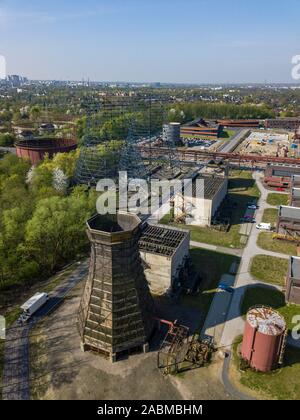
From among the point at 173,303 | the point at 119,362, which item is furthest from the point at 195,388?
the point at 173,303

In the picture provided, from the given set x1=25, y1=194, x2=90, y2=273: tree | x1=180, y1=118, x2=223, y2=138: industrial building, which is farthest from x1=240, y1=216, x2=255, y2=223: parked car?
x1=180, y1=118, x2=223, y2=138: industrial building

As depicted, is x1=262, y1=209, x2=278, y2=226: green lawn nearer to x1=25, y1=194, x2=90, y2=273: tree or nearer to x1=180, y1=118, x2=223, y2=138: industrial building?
x1=25, y1=194, x2=90, y2=273: tree

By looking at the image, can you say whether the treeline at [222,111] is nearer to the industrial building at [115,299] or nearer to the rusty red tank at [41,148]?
Result: the rusty red tank at [41,148]

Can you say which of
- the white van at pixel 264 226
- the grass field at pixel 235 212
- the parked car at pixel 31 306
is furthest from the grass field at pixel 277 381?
the white van at pixel 264 226

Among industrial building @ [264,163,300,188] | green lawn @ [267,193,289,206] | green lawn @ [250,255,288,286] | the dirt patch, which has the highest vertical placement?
industrial building @ [264,163,300,188]

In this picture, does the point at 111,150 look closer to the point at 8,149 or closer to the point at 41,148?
the point at 41,148
